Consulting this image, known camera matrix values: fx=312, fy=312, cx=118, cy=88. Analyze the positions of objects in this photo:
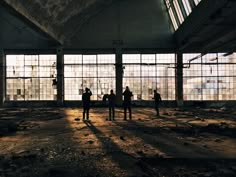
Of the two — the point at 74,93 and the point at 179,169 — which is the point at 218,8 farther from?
the point at 74,93

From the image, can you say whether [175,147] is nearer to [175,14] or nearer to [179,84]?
[175,14]

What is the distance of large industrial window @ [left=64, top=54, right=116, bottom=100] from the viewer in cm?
3534

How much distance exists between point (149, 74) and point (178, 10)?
27.2ft

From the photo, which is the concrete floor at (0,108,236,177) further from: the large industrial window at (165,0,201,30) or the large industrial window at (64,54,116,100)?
the large industrial window at (64,54,116,100)

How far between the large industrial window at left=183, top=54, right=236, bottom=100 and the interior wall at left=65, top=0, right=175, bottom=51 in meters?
4.32

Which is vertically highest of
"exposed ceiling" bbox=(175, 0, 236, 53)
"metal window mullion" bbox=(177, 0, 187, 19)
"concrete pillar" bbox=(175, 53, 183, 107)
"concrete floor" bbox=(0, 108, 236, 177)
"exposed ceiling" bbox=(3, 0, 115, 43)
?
"metal window mullion" bbox=(177, 0, 187, 19)

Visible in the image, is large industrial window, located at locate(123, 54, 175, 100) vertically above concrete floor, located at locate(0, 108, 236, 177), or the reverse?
large industrial window, located at locate(123, 54, 175, 100)

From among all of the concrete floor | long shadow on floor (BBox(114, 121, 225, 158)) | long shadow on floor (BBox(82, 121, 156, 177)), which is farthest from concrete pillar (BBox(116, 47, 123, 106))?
long shadow on floor (BBox(82, 121, 156, 177))

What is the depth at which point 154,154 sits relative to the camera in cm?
721

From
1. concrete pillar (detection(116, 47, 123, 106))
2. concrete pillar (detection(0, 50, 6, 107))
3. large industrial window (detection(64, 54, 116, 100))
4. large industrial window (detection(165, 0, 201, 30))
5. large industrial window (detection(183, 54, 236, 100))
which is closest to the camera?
large industrial window (detection(165, 0, 201, 30))

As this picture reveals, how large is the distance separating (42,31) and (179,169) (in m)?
22.3

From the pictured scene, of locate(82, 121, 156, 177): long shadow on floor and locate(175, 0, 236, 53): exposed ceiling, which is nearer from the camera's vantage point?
locate(82, 121, 156, 177): long shadow on floor

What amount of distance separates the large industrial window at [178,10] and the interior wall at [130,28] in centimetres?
144

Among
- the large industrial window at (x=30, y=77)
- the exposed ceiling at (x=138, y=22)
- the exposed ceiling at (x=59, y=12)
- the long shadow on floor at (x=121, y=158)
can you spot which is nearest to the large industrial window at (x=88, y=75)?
the large industrial window at (x=30, y=77)
